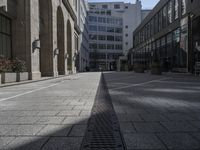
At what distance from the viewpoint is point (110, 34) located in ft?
430

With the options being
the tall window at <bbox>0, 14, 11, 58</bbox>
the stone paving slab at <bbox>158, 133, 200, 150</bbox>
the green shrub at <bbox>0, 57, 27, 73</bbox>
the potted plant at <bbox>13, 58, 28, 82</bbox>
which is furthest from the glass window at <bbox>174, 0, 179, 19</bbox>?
the stone paving slab at <bbox>158, 133, 200, 150</bbox>

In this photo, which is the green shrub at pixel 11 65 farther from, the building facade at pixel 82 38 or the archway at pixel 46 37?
the building facade at pixel 82 38

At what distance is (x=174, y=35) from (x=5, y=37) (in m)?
27.2

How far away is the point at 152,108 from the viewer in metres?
8.41

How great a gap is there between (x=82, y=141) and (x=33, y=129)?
4.26 feet

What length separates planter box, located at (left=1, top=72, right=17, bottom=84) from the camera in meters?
20.0

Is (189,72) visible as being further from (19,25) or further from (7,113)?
(7,113)

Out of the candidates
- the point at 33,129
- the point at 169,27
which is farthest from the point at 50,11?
the point at 33,129

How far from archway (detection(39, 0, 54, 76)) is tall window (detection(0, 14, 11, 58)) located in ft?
24.9

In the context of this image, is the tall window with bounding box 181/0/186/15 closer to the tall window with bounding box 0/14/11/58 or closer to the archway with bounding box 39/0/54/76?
the archway with bounding box 39/0/54/76

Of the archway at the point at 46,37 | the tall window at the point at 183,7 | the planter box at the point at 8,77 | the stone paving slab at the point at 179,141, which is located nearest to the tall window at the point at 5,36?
the planter box at the point at 8,77

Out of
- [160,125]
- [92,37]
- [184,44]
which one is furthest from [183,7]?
[92,37]

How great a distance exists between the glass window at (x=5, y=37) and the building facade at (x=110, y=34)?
96.1 m

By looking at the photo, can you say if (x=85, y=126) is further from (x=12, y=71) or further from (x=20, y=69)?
(x=20, y=69)
